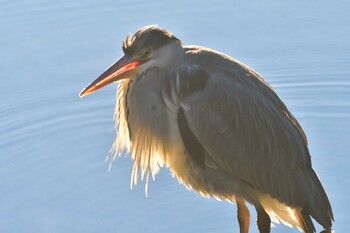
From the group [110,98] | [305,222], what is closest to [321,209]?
[305,222]

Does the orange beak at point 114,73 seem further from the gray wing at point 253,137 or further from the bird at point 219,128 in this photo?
the gray wing at point 253,137

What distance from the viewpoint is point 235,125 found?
4.66 m

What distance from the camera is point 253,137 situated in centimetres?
470

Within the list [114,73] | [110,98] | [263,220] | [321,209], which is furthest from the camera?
[110,98]

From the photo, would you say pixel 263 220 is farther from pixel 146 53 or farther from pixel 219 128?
pixel 146 53

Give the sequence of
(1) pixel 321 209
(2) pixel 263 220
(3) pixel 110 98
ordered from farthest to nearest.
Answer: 1. (3) pixel 110 98
2. (2) pixel 263 220
3. (1) pixel 321 209

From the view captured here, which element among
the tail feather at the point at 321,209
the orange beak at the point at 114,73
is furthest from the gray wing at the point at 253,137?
the orange beak at the point at 114,73

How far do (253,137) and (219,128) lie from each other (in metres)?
0.16

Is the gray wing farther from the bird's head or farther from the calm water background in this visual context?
the calm water background

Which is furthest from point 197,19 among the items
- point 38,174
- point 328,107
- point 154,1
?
point 38,174

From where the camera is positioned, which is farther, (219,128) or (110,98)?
(110,98)

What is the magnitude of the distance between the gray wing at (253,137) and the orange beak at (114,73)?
0.83 feet

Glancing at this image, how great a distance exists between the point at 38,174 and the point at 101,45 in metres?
1.04

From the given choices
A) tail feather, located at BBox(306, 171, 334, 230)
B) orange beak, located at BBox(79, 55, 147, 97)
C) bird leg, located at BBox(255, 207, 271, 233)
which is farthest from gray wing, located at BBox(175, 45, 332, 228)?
orange beak, located at BBox(79, 55, 147, 97)
